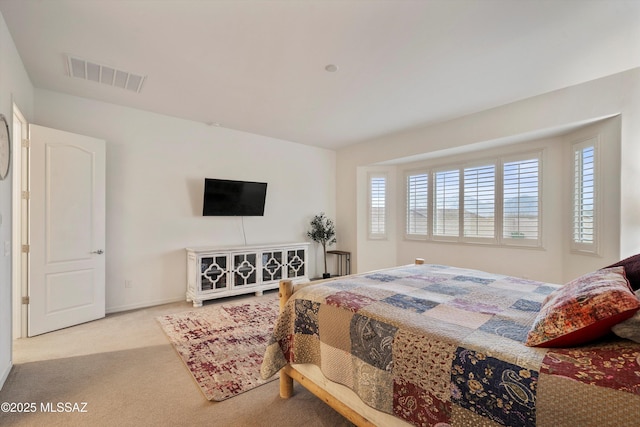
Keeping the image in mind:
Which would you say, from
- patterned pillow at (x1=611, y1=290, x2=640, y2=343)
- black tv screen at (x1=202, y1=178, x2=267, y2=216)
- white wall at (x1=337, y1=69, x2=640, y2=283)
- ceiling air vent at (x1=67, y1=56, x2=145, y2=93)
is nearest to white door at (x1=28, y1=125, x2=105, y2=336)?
ceiling air vent at (x1=67, y1=56, x2=145, y2=93)

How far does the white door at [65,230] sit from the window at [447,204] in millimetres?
4921

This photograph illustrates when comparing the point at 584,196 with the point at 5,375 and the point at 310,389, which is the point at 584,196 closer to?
the point at 310,389

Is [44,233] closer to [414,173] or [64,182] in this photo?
[64,182]

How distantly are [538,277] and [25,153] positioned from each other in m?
6.28

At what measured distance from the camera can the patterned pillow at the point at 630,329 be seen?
1.04 m

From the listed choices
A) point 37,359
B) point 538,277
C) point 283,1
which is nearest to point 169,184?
point 37,359

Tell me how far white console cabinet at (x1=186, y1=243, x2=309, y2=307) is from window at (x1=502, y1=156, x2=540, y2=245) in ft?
10.5

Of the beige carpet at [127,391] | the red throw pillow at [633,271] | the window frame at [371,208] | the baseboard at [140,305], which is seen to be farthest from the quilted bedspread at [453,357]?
the window frame at [371,208]

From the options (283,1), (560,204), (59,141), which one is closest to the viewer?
(283,1)

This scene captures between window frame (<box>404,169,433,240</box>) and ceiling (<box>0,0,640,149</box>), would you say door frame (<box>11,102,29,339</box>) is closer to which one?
ceiling (<box>0,0,640,149</box>)

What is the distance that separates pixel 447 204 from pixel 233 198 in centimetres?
357

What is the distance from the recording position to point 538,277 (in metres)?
3.94

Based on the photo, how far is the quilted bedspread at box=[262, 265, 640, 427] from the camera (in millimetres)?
932

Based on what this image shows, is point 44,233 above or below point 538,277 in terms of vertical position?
above
